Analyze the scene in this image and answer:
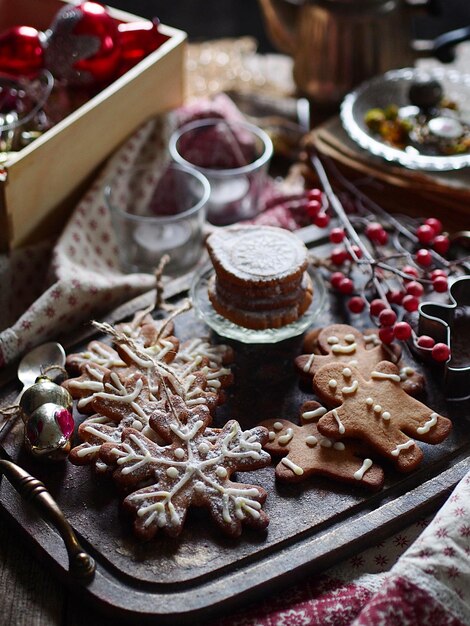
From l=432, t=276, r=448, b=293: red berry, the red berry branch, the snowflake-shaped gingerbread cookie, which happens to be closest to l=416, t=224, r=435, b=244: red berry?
the red berry branch

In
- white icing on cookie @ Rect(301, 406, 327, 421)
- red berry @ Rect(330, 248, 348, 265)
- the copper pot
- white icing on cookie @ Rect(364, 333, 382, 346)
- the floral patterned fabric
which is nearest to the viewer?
the floral patterned fabric

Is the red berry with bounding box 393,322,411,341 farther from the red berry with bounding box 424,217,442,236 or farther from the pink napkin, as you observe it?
the pink napkin

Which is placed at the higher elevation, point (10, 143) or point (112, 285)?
point (10, 143)

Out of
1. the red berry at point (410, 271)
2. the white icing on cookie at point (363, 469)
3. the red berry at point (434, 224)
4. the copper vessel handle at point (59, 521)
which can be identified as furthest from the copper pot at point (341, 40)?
the copper vessel handle at point (59, 521)

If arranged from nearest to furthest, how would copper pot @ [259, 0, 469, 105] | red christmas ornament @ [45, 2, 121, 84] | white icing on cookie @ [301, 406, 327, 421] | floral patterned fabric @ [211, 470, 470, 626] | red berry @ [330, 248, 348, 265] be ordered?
1. floral patterned fabric @ [211, 470, 470, 626]
2. white icing on cookie @ [301, 406, 327, 421]
3. red berry @ [330, 248, 348, 265]
4. red christmas ornament @ [45, 2, 121, 84]
5. copper pot @ [259, 0, 469, 105]

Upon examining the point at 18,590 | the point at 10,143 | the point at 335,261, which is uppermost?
the point at 10,143

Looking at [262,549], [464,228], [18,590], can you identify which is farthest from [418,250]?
[18,590]

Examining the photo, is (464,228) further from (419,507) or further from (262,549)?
(262,549)
